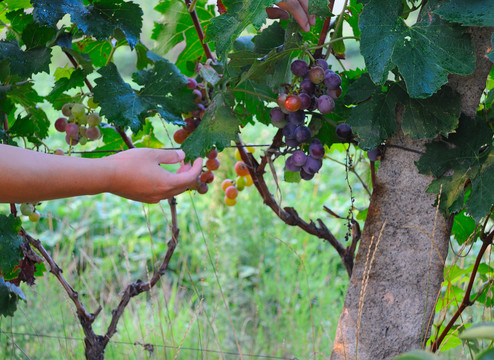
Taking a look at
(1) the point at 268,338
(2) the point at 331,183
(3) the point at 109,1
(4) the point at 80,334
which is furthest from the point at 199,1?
(2) the point at 331,183

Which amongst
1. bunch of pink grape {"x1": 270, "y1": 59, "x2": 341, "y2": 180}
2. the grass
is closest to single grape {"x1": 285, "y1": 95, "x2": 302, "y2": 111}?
bunch of pink grape {"x1": 270, "y1": 59, "x2": 341, "y2": 180}

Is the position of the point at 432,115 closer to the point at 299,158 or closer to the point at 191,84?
the point at 299,158

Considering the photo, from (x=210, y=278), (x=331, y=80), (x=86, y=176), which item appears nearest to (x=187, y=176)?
(x=86, y=176)

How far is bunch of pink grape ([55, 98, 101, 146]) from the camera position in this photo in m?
→ 1.08

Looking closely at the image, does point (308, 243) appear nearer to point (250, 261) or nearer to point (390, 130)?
point (250, 261)

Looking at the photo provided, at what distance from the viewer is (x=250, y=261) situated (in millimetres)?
2945

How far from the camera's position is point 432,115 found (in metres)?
0.82

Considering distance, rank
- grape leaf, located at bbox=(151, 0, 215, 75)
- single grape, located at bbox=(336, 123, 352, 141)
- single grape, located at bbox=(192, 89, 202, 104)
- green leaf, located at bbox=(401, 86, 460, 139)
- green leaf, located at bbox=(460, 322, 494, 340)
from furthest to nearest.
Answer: grape leaf, located at bbox=(151, 0, 215, 75)
single grape, located at bbox=(192, 89, 202, 104)
single grape, located at bbox=(336, 123, 352, 141)
green leaf, located at bbox=(401, 86, 460, 139)
green leaf, located at bbox=(460, 322, 494, 340)

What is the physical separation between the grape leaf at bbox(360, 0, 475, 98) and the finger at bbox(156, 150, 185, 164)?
33cm

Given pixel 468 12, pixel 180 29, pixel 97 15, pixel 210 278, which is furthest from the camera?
pixel 210 278

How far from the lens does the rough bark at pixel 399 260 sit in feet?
2.93

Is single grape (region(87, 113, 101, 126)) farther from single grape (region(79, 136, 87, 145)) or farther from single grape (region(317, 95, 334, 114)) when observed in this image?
single grape (region(317, 95, 334, 114))

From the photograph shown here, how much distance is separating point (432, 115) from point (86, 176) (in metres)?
0.49

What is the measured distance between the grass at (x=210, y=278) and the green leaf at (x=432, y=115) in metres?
1.07
